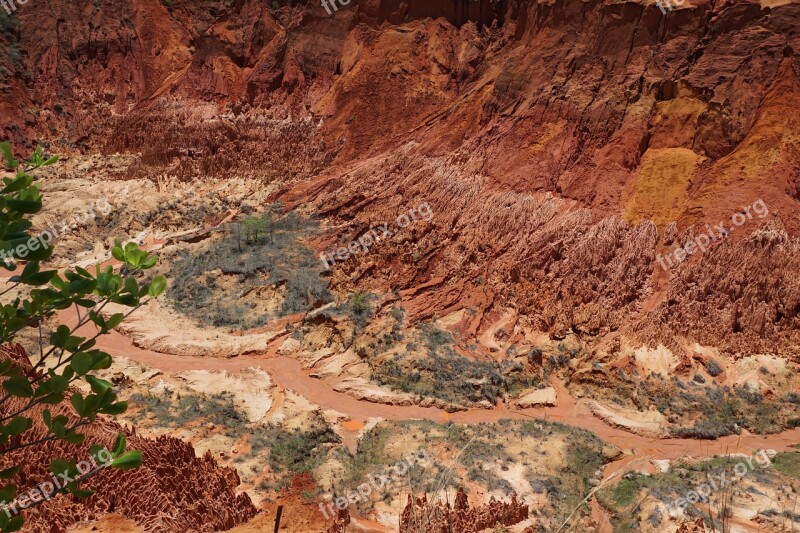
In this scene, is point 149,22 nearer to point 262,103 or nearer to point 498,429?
point 262,103

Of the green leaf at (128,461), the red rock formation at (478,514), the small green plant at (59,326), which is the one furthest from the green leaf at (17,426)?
the red rock formation at (478,514)

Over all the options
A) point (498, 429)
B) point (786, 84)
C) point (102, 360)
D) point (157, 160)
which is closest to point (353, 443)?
point (498, 429)

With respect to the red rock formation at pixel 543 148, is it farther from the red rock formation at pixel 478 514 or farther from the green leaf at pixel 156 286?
the green leaf at pixel 156 286

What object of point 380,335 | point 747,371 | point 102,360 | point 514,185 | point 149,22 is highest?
point 149,22

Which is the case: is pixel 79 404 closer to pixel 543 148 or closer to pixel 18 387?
pixel 18 387

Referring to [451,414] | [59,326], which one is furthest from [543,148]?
[59,326]

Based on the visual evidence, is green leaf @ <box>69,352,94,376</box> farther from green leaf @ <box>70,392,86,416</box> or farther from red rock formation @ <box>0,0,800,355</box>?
red rock formation @ <box>0,0,800,355</box>
